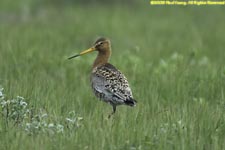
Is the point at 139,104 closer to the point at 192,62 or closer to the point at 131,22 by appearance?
the point at 192,62

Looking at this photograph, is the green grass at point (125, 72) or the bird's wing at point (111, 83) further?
the bird's wing at point (111, 83)

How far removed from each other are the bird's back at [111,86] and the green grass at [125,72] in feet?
0.37

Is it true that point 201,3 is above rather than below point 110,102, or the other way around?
above

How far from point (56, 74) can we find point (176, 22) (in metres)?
5.86

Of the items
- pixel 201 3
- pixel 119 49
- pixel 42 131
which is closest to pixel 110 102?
pixel 42 131

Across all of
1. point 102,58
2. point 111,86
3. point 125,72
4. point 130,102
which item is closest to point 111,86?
point 111,86

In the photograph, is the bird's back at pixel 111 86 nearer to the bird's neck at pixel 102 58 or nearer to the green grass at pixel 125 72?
the green grass at pixel 125 72

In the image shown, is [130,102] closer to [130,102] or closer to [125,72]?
[130,102]

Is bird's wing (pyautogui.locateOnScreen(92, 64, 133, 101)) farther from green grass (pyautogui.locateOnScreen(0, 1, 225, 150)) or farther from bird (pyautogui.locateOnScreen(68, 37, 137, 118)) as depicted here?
green grass (pyautogui.locateOnScreen(0, 1, 225, 150))

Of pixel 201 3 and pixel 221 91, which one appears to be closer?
pixel 221 91

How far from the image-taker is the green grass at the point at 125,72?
6.21 meters

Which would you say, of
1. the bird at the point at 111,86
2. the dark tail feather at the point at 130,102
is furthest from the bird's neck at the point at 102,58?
the dark tail feather at the point at 130,102

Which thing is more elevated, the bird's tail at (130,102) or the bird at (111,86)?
the bird at (111,86)

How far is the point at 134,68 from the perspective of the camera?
10.1 metres
